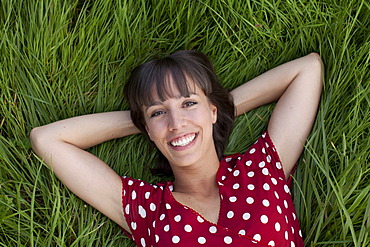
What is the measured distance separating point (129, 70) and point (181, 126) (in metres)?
0.73

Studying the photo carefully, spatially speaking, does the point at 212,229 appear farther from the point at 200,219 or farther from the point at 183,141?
the point at 183,141

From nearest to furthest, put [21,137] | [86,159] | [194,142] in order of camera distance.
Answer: [194,142], [86,159], [21,137]

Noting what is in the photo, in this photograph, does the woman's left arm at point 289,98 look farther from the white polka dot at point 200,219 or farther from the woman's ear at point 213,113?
the white polka dot at point 200,219

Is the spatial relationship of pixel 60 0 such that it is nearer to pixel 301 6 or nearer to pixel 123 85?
pixel 123 85

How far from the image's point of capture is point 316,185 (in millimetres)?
2482

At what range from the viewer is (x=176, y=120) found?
222cm

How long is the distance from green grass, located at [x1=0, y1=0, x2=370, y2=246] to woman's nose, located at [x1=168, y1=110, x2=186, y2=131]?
0.55m

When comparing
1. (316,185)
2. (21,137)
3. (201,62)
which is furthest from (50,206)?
(316,185)

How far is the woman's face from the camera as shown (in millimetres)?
2242

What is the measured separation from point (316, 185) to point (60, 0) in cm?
176

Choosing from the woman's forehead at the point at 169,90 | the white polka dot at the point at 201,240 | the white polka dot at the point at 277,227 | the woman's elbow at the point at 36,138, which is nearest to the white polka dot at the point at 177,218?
the white polka dot at the point at 201,240

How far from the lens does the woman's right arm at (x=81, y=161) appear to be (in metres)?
2.42

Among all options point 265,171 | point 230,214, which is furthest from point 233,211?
point 265,171

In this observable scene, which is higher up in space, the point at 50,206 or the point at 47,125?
the point at 47,125
